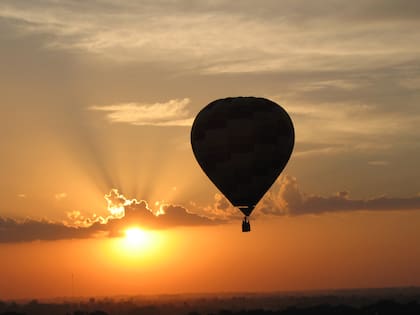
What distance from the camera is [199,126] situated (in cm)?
7675

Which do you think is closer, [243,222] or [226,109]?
[243,222]

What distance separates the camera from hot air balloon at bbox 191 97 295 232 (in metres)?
75.2

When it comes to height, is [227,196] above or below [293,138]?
below

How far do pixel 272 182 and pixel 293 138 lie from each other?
4112mm

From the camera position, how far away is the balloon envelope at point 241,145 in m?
75.2

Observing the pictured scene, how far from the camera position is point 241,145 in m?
75.3

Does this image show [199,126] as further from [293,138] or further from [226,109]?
[293,138]

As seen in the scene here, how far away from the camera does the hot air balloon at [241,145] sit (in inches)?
2963

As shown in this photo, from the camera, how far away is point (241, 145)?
75.3 meters

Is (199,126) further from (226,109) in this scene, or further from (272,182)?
(272,182)

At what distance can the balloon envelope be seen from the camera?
75250mm

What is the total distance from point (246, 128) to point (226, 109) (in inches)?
88.2

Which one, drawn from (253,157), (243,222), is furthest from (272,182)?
(243,222)

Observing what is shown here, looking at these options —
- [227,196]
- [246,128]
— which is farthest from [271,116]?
[227,196]
